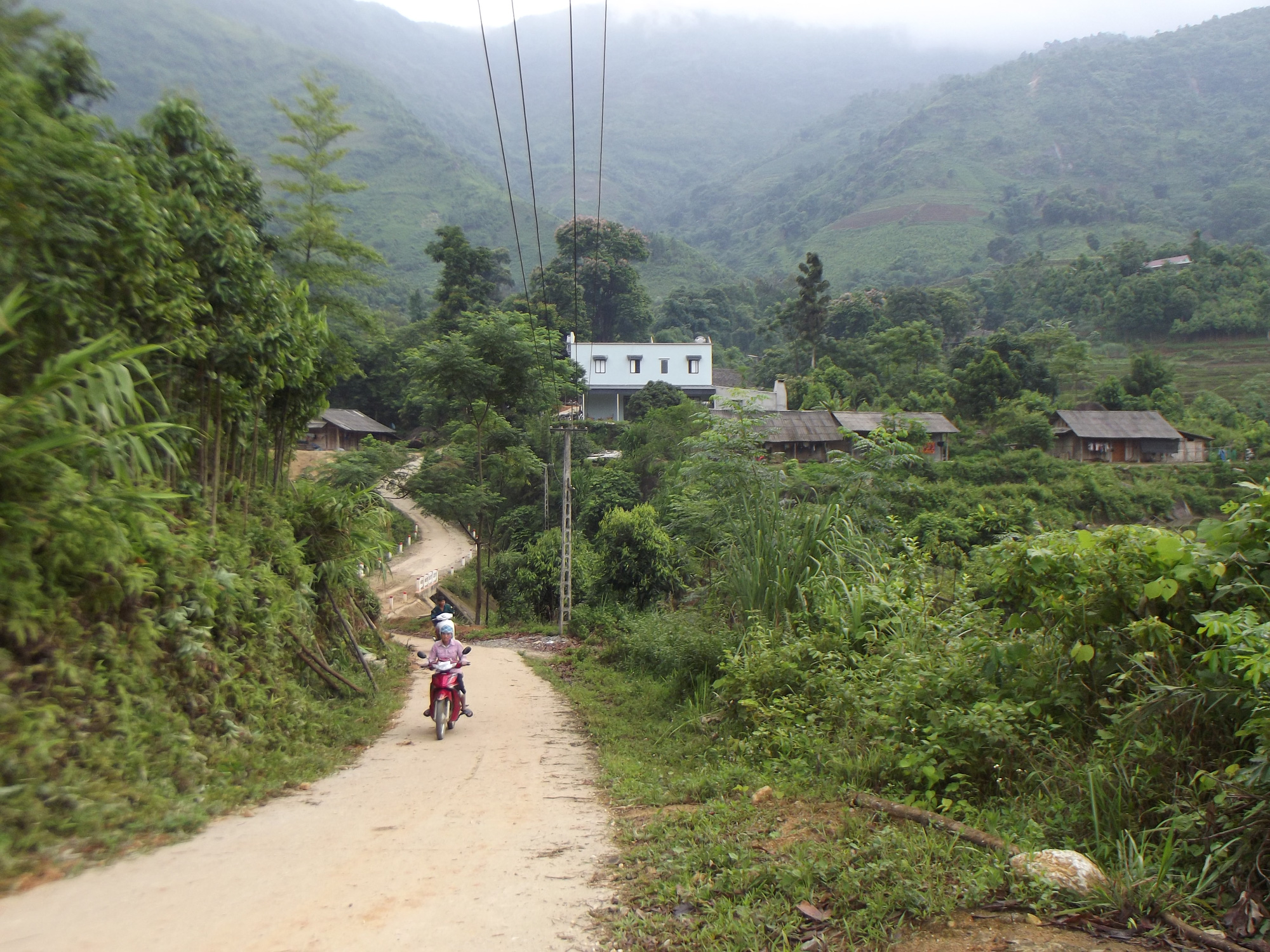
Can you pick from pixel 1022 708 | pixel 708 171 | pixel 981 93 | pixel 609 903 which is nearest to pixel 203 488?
pixel 609 903

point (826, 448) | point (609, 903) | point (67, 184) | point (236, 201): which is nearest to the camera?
point (609, 903)

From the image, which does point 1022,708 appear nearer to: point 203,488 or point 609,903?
point 609,903

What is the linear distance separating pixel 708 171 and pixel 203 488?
201187mm

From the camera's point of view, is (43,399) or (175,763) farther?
(175,763)

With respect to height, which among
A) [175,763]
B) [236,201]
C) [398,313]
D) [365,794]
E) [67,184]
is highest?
[398,313]

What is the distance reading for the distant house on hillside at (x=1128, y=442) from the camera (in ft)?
140

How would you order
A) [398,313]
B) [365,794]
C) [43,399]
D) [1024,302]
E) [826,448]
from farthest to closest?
[1024,302], [398,313], [826,448], [365,794], [43,399]

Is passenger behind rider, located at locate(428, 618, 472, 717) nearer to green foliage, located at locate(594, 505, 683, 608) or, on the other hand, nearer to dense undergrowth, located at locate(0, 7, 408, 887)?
dense undergrowth, located at locate(0, 7, 408, 887)

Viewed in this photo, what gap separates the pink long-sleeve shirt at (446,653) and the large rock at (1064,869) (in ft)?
20.1

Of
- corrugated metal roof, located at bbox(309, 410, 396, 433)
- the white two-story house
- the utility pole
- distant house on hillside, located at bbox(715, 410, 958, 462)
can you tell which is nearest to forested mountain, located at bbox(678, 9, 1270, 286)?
the white two-story house

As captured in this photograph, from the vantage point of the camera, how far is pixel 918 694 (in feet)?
17.5

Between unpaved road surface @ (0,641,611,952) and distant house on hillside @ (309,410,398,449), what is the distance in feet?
129

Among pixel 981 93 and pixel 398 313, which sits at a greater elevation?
pixel 981 93

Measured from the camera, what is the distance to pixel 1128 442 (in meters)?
43.1
